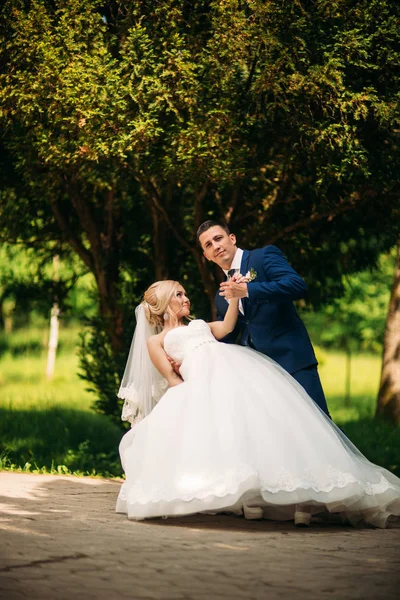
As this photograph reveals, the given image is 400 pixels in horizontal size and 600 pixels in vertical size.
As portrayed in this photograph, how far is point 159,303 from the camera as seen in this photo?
7.18 m

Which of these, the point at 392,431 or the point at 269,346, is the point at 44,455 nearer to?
the point at 392,431

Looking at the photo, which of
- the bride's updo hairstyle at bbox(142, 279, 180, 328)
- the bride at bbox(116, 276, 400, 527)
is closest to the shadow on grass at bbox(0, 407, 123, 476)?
the bride's updo hairstyle at bbox(142, 279, 180, 328)

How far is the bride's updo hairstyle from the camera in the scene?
23.5 feet

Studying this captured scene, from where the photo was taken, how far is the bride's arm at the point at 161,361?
22.4 feet

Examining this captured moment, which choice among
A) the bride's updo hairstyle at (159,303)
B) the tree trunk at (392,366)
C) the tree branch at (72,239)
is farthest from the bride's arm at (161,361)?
the tree trunk at (392,366)

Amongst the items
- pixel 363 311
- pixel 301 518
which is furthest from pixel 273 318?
pixel 363 311

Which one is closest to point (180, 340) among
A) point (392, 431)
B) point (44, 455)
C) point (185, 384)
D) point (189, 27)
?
point (185, 384)

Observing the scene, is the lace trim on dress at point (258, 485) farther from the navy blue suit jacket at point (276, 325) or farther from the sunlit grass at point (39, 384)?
the sunlit grass at point (39, 384)

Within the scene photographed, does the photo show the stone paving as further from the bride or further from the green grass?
the green grass

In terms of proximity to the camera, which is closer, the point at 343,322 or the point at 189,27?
the point at 189,27

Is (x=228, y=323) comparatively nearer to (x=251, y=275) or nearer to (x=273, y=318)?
(x=273, y=318)

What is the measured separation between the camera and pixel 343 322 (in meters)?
28.1

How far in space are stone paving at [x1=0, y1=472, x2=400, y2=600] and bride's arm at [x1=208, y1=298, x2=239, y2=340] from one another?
1.47 meters

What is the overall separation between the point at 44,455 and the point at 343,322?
17065 mm
